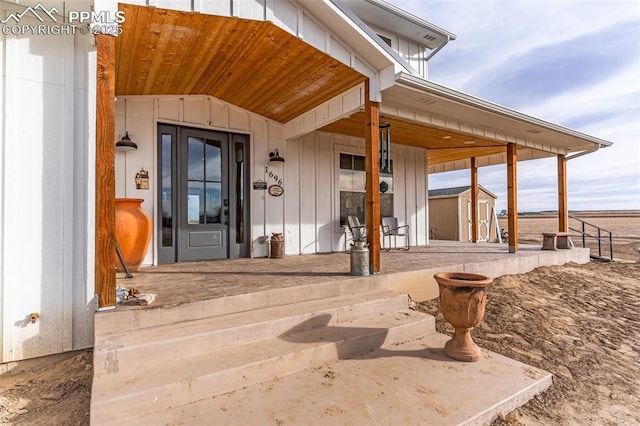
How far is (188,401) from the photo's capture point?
1.68m

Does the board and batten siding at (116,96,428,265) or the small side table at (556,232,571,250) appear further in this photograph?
the small side table at (556,232,571,250)

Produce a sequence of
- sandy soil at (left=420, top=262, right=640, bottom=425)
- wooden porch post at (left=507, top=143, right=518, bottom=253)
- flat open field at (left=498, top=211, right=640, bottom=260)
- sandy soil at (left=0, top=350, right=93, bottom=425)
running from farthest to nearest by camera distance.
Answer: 1. flat open field at (left=498, top=211, right=640, bottom=260)
2. wooden porch post at (left=507, top=143, right=518, bottom=253)
3. sandy soil at (left=420, top=262, right=640, bottom=425)
4. sandy soil at (left=0, top=350, right=93, bottom=425)

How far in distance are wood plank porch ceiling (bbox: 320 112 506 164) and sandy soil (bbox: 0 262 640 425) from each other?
9.61 feet

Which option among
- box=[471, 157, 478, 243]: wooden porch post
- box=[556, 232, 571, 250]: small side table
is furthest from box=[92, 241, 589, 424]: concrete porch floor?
box=[471, 157, 478, 243]: wooden porch post

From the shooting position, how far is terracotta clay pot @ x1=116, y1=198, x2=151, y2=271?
3.35 meters

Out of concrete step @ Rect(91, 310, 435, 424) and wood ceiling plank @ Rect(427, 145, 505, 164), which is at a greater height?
wood ceiling plank @ Rect(427, 145, 505, 164)

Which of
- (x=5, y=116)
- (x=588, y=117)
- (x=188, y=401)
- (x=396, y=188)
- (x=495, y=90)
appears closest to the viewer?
(x=188, y=401)

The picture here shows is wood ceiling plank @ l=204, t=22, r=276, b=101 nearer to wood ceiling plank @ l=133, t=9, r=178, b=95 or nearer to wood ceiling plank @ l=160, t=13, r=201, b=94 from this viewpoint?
wood ceiling plank @ l=160, t=13, r=201, b=94

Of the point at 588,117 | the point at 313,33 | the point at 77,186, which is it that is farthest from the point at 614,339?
the point at 588,117

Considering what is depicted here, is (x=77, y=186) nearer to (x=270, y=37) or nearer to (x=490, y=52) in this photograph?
(x=270, y=37)

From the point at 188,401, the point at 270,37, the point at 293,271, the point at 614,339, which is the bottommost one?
the point at 614,339

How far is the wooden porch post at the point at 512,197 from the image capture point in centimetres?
588

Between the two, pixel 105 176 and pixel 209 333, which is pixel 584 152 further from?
pixel 105 176

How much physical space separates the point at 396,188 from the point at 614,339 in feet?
14.8
